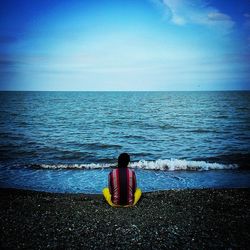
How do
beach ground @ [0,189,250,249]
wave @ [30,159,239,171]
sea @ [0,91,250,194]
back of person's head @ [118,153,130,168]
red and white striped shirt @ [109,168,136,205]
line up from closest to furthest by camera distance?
beach ground @ [0,189,250,249] < red and white striped shirt @ [109,168,136,205] < back of person's head @ [118,153,130,168] < sea @ [0,91,250,194] < wave @ [30,159,239,171]

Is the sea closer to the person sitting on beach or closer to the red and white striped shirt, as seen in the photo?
the person sitting on beach

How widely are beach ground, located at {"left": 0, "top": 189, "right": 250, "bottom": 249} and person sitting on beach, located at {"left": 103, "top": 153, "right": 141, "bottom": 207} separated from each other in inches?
10.9

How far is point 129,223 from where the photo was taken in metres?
6.85

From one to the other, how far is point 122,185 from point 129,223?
1.14 meters

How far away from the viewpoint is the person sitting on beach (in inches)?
297

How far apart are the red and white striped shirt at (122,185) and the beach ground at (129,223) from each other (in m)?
0.37

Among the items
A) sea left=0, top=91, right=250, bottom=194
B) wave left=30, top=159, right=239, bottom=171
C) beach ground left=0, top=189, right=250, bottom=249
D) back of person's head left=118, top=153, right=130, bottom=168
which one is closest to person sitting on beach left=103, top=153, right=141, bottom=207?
back of person's head left=118, top=153, right=130, bottom=168

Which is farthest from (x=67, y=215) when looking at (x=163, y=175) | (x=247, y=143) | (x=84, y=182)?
(x=247, y=143)

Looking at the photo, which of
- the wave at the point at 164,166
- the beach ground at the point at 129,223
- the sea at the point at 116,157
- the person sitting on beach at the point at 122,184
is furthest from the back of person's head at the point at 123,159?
the wave at the point at 164,166

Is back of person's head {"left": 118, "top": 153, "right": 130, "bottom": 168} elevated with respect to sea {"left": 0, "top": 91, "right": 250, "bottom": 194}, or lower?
elevated

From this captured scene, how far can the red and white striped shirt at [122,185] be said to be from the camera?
7535mm

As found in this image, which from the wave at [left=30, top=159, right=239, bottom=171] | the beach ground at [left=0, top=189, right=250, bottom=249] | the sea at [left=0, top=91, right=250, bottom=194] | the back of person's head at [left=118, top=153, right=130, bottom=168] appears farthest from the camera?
the wave at [left=30, top=159, right=239, bottom=171]

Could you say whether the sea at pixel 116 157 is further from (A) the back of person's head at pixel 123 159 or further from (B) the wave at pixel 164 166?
(A) the back of person's head at pixel 123 159

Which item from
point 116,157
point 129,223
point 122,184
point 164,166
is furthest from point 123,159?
point 116,157
